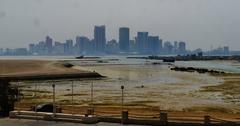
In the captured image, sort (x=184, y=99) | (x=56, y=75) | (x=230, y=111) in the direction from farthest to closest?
(x=56, y=75), (x=184, y=99), (x=230, y=111)

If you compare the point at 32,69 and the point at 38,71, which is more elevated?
the point at 32,69

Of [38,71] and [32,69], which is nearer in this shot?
[38,71]

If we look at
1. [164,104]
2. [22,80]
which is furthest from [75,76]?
[164,104]

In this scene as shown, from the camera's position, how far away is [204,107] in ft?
122

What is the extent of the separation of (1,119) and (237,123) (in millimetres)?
12283

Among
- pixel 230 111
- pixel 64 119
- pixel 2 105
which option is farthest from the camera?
pixel 230 111

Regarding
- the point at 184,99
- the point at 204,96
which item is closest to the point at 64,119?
the point at 184,99

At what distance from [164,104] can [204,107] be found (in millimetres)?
3848

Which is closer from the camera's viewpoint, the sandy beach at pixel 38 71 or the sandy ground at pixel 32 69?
the sandy beach at pixel 38 71

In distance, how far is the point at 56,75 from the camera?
260 feet

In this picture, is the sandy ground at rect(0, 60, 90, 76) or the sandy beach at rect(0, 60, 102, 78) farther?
the sandy ground at rect(0, 60, 90, 76)

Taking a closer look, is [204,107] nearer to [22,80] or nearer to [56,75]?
[22,80]

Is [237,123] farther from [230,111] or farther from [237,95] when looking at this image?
[237,95]

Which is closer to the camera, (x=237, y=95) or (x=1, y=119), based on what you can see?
(x=1, y=119)
